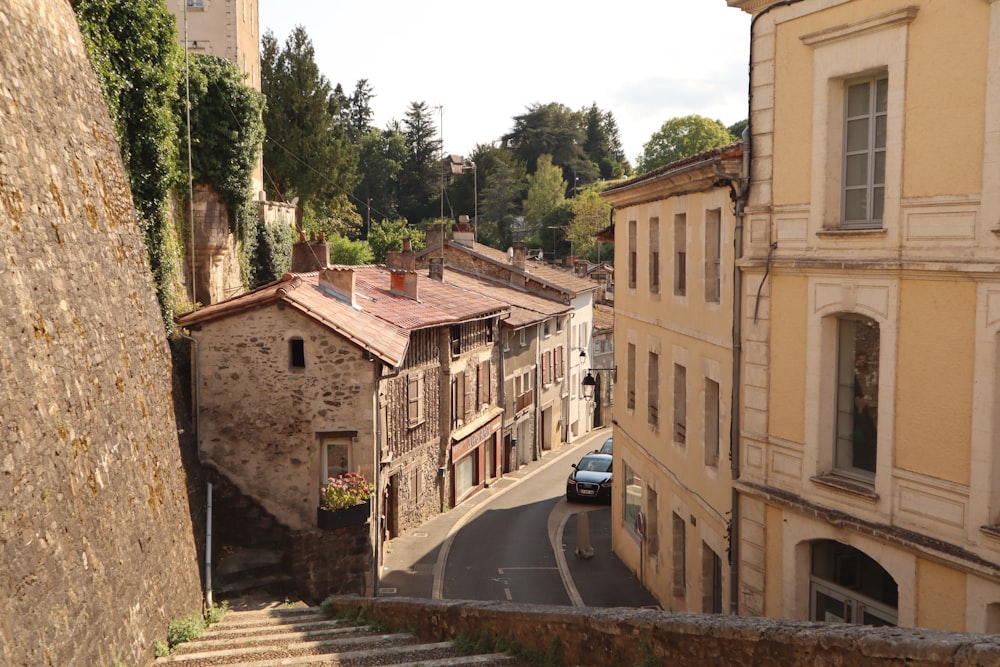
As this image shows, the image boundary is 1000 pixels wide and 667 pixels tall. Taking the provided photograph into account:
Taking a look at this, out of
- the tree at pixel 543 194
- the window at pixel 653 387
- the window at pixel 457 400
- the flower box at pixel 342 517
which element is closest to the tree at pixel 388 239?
the tree at pixel 543 194

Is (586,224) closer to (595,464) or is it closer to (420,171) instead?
(420,171)

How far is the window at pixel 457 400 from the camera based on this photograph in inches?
1139

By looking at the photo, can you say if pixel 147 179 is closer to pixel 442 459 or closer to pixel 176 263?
pixel 176 263

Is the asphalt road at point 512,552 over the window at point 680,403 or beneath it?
beneath

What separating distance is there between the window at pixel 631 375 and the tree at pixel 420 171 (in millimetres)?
61115

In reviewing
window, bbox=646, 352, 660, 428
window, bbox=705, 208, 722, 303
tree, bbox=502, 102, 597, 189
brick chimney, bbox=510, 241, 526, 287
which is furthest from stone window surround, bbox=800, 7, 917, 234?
tree, bbox=502, 102, 597, 189

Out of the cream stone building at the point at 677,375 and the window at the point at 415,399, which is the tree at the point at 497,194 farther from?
the cream stone building at the point at 677,375

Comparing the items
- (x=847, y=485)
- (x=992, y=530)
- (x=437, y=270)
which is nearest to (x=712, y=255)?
(x=847, y=485)

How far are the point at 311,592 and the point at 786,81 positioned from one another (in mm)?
12483

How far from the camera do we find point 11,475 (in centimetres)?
855

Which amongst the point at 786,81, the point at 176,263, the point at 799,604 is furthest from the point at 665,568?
the point at 176,263

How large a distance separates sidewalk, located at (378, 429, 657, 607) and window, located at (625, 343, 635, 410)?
3.85 m

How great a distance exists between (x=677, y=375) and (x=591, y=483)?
41.4ft

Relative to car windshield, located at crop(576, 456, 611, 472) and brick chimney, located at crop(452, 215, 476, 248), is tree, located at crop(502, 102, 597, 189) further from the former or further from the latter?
car windshield, located at crop(576, 456, 611, 472)
